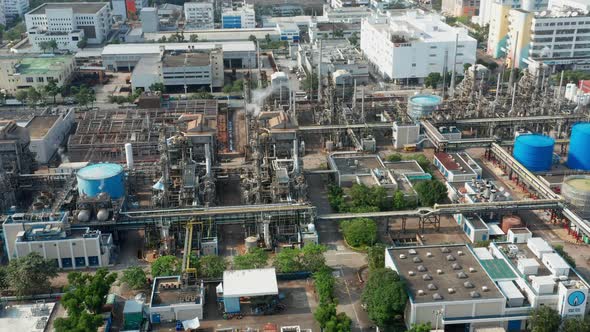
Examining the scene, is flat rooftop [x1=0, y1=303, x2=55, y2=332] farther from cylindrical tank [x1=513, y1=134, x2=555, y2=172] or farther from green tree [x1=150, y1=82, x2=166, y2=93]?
green tree [x1=150, y1=82, x2=166, y2=93]

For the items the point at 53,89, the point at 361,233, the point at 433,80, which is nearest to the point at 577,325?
the point at 361,233

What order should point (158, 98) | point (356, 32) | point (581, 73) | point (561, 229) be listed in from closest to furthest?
point (561, 229), point (158, 98), point (581, 73), point (356, 32)

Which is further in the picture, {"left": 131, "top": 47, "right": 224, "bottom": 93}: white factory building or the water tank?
{"left": 131, "top": 47, "right": 224, "bottom": 93}: white factory building

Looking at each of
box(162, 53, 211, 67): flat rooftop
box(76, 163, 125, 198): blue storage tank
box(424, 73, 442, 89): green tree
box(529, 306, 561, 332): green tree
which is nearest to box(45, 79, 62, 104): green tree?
box(162, 53, 211, 67): flat rooftop

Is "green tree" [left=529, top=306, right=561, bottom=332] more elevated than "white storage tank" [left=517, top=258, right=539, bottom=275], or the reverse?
"white storage tank" [left=517, top=258, right=539, bottom=275]

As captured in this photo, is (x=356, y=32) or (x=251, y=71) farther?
(x=356, y=32)

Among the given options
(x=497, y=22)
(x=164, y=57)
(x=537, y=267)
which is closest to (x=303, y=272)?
(x=537, y=267)

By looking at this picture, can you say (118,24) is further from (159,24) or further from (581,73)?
(581,73)
